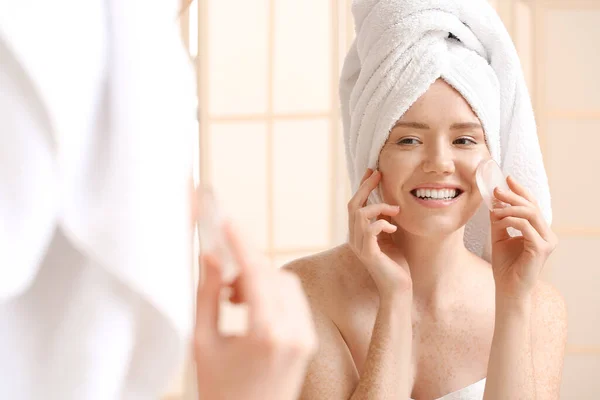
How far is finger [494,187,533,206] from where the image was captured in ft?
3.98

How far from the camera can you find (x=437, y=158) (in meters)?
1.21

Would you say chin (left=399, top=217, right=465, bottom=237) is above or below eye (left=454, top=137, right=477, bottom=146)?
below

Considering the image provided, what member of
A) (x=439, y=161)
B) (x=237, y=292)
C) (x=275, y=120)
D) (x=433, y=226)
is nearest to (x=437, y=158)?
(x=439, y=161)

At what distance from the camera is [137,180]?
0.32m

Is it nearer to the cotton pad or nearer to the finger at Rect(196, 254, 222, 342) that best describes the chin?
the cotton pad

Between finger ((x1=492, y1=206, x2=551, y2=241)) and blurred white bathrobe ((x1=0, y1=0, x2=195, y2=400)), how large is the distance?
37.2 inches

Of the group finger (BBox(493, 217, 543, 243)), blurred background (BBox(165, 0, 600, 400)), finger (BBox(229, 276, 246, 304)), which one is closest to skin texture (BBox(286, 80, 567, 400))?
finger (BBox(493, 217, 543, 243))

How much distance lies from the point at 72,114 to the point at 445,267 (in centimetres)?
118

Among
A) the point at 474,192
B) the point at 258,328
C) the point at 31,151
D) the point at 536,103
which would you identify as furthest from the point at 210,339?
the point at 536,103

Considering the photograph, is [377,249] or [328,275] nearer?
[377,249]

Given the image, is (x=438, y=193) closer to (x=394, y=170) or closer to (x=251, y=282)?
(x=394, y=170)

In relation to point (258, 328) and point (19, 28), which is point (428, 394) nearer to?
point (258, 328)

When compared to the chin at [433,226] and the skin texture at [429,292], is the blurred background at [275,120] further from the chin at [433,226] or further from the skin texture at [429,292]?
the chin at [433,226]

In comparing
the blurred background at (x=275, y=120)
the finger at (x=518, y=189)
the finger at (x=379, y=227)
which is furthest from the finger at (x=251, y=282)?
the blurred background at (x=275, y=120)
